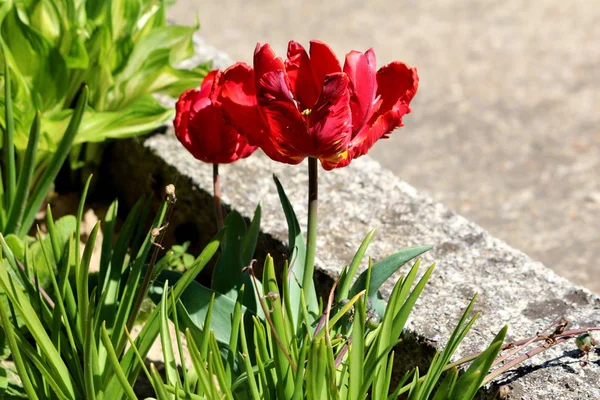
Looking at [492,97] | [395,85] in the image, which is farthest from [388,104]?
[492,97]

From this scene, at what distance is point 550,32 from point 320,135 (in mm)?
3691

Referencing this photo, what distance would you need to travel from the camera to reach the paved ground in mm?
3355

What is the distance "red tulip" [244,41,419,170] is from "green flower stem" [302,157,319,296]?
49 millimetres

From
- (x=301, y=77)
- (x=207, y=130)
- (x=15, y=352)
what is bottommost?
(x=15, y=352)

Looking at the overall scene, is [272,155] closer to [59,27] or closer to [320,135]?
[320,135]

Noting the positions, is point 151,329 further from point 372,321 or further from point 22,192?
point 22,192

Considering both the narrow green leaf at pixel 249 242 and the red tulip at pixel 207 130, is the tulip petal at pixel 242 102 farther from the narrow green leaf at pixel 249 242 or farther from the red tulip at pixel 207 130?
the narrow green leaf at pixel 249 242

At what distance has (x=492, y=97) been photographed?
408cm

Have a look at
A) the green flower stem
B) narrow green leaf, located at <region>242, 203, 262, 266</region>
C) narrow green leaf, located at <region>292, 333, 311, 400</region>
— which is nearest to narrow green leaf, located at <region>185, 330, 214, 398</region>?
narrow green leaf, located at <region>292, 333, 311, 400</region>

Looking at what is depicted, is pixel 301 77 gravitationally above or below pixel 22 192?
above

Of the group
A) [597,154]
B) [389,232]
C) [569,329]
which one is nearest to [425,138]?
[597,154]

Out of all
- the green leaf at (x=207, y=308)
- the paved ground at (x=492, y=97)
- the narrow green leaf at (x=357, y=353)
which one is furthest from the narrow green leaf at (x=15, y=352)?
the paved ground at (x=492, y=97)

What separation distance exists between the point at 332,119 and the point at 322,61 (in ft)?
0.37

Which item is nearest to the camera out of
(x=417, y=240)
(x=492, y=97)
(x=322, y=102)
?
(x=322, y=102)
